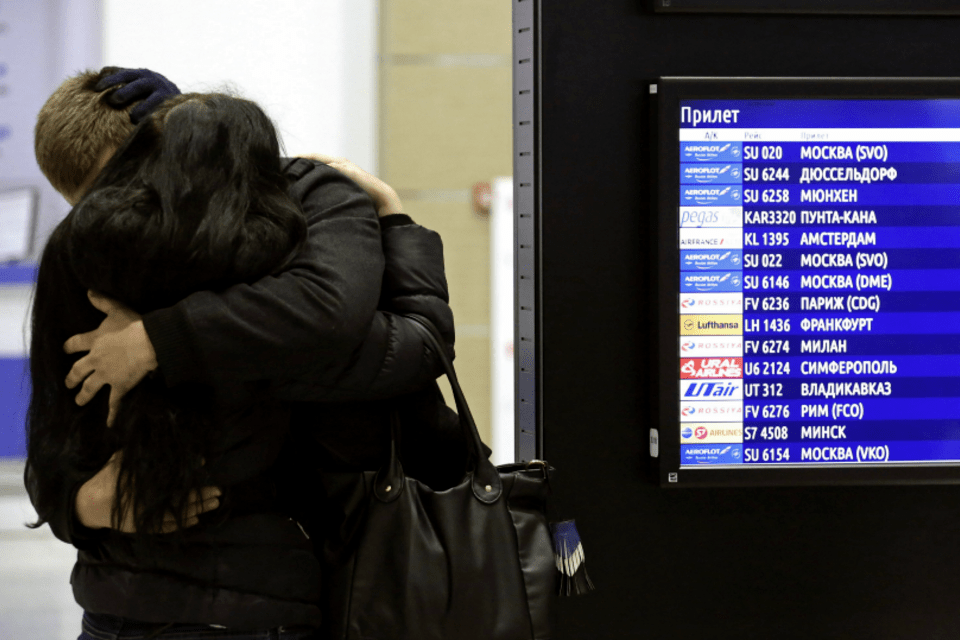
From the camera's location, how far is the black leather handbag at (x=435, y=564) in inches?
38.1

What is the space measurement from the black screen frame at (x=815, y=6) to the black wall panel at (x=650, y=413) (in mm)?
15

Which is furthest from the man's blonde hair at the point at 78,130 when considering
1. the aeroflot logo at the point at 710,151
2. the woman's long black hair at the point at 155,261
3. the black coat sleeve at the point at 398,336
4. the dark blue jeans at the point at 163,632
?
the aeroflot logo at the point at 710,151

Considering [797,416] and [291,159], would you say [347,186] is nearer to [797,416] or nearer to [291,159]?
[291,159]

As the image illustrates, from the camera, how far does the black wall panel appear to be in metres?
1.31

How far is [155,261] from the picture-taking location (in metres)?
0.87

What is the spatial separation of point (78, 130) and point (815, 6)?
43.5 inches

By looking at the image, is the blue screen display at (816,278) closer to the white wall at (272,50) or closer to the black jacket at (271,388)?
the black jacket at (271,388)

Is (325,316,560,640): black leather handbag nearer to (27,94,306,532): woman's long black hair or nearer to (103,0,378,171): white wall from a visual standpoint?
(27,94,306,532): woman's long black hair

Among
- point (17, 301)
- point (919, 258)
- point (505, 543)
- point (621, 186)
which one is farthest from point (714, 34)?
point (17, 301)

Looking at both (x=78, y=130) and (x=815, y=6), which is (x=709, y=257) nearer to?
(x=815, y=6)

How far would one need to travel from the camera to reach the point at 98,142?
1.00 meters

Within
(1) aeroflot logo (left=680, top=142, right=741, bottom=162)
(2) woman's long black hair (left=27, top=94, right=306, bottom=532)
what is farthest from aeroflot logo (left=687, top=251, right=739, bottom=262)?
(2) woman's long black hair (left=27, top=94, right=306, bottom=532)

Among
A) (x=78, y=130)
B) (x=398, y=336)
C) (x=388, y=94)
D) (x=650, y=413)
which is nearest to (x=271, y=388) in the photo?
(x=398, y=336)

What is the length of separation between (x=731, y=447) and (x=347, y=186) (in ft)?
2.30
